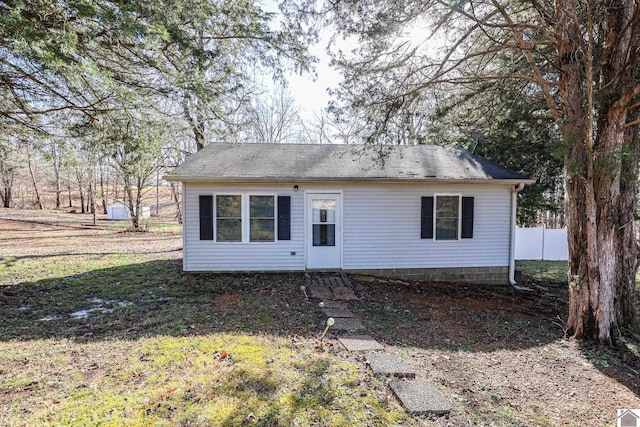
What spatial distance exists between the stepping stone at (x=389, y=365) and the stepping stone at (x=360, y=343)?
22 cm

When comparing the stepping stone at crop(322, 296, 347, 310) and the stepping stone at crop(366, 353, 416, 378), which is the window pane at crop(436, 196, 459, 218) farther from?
the stepping stone at crop(366, 353, 416, 378)

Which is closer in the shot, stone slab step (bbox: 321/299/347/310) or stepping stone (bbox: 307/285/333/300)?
stone slab step (bbox: 321/299/347/310)

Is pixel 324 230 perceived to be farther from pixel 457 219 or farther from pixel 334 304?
pixel 457 219

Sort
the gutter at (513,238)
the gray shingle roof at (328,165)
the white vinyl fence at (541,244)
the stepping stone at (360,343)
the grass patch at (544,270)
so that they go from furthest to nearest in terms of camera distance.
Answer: the white vinyl fence at (541,244) < the grass patch at (544,270) < the gutter at (513,238) < the gray shingle roof at (328,165) < the stepping stone at (360,343)

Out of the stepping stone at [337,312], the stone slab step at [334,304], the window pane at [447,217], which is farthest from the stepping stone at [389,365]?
the window pane at [447,217]

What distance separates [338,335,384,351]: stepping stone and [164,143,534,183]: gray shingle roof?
12.4 ft

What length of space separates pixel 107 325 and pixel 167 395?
2.60m

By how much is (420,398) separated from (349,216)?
5.51 meters

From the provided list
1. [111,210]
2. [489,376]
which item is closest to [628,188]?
[489,376]

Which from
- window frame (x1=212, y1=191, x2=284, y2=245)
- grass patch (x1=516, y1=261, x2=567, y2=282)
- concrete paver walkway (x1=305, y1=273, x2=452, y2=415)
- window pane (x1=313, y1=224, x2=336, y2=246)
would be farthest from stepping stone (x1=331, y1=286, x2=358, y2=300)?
grass patch (x1=516, y1=261, x2=567, y2=282)

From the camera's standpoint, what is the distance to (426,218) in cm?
849

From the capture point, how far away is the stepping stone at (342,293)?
672 centimetres

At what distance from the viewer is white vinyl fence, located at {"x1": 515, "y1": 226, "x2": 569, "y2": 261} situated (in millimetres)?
12859

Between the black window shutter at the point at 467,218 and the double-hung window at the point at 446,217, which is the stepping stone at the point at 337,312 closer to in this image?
the double-hung window at the point at 446,217
